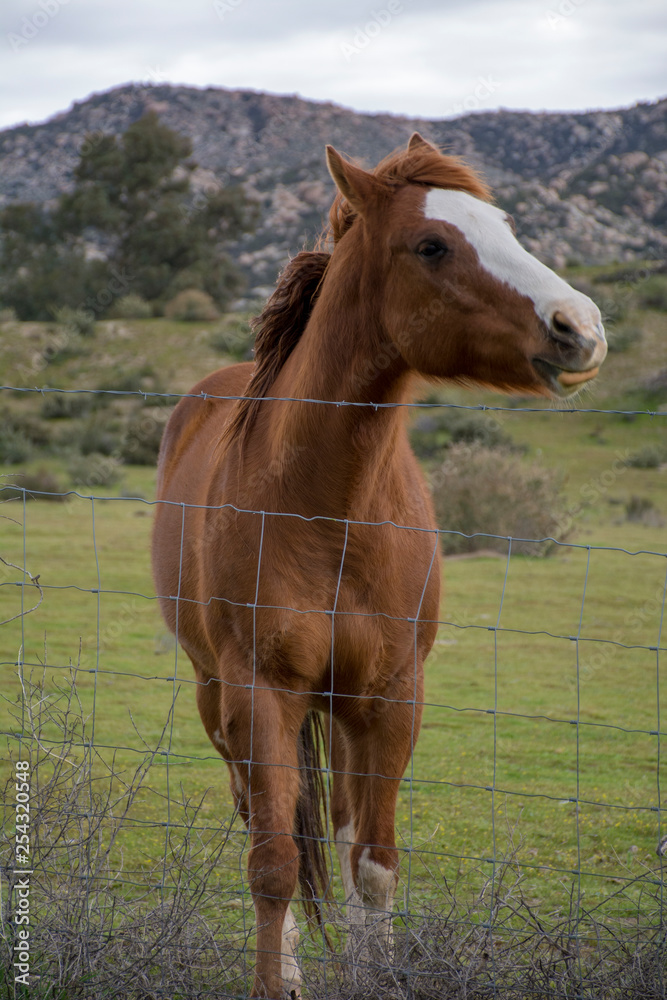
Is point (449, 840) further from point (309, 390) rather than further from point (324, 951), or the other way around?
point (309, 390)

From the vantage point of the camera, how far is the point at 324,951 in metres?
2.54

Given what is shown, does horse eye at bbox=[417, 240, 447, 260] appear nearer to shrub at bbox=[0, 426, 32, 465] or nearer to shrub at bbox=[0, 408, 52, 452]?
shrub at bbox=[0, 426, 32, 465]

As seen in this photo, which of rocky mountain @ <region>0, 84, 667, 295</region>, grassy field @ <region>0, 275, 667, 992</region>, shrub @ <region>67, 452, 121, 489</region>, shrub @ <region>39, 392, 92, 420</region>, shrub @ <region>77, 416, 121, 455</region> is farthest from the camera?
rocky mountain @ <region>0, 84, 667, 295</region>

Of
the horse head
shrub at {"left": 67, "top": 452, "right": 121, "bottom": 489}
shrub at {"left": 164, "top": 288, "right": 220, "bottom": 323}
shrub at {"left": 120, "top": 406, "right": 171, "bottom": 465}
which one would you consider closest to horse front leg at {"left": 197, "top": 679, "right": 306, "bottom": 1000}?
the horse head

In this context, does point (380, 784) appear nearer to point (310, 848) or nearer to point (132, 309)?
point (310, 848)

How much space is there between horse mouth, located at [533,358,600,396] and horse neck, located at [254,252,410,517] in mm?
479

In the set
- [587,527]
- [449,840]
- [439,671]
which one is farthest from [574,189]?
[449,840]

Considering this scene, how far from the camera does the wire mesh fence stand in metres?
2.42

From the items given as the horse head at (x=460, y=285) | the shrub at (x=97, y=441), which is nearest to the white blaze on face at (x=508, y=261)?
the horse head at (x=460, y=285)

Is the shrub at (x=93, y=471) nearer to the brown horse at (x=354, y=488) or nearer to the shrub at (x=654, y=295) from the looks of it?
the brown horse at (x=354, y=488)

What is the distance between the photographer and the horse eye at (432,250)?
231 cm

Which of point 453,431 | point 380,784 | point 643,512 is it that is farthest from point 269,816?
point 453,431

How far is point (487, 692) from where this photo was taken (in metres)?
6.60

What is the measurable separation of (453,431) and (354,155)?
31.2 meters
